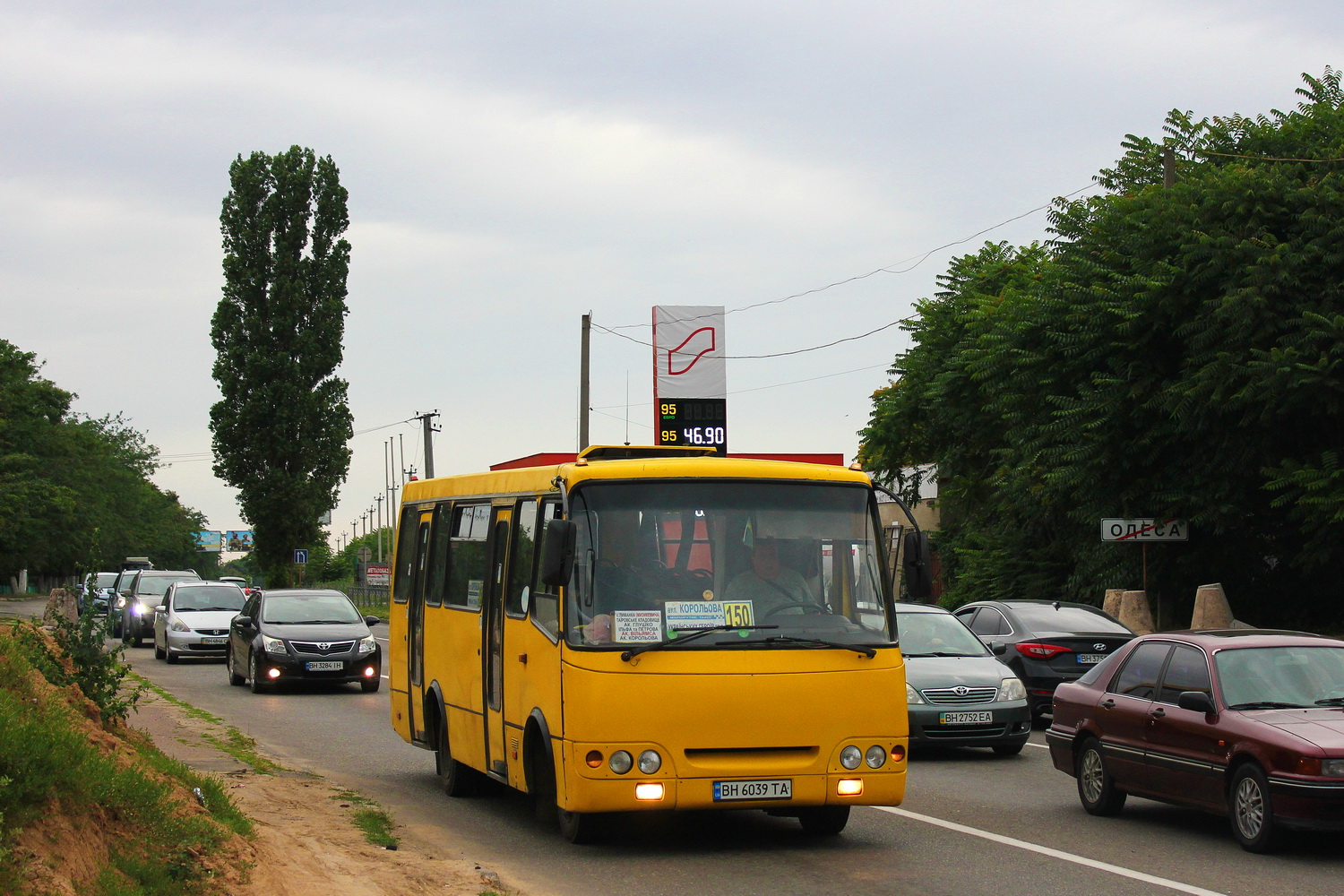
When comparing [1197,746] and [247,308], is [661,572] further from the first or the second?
[247,308]

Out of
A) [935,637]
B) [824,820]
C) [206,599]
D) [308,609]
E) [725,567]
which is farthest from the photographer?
[206,599]

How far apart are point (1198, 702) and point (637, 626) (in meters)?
3.68

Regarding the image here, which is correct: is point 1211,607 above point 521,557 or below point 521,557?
below

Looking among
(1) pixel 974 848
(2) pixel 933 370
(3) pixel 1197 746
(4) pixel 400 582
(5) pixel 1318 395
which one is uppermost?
(2) pixel 933 370

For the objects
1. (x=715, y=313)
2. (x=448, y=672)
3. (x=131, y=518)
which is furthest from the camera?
(x=131, y=518)

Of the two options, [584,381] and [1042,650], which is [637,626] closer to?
[1042,650]

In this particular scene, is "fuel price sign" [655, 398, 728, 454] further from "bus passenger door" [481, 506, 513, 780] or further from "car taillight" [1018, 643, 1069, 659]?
"bus passenger door" [481, 506, 513, 780]

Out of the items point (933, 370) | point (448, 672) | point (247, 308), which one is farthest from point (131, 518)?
point (448, 672)

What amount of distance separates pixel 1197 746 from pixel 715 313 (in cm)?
2028

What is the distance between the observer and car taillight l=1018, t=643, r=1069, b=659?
1791 centimetres

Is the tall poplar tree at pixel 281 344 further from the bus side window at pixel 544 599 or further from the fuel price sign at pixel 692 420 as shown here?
the bus side window at pixel 544 599

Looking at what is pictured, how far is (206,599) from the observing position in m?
31.7

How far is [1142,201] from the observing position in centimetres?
2650

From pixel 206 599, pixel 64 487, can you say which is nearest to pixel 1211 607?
pixel 206 599
